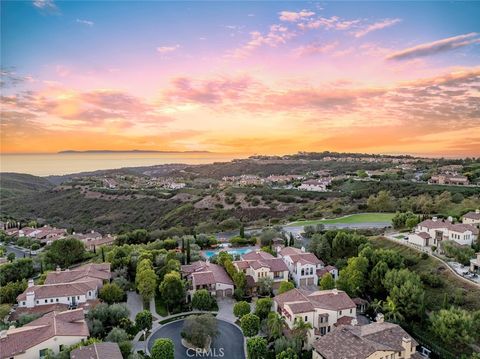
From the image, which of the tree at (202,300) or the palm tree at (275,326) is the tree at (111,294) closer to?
the tree at (202,300)

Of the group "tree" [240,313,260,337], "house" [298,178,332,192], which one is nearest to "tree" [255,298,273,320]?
"tree" [240,313,260,337]

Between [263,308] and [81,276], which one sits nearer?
[263,308]

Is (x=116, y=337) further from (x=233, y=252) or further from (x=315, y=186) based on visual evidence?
(x=315, y=186)

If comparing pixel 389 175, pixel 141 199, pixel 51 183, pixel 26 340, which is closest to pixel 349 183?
pixel 389 175

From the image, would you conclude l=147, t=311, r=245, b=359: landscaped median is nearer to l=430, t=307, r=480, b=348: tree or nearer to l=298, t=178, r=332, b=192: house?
l=430, t=307, r=480, b=348: tree

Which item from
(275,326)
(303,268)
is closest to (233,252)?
(303,268)

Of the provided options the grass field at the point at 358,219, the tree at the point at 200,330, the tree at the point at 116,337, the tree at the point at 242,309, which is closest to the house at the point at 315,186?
the grass field at the point at 358,219
